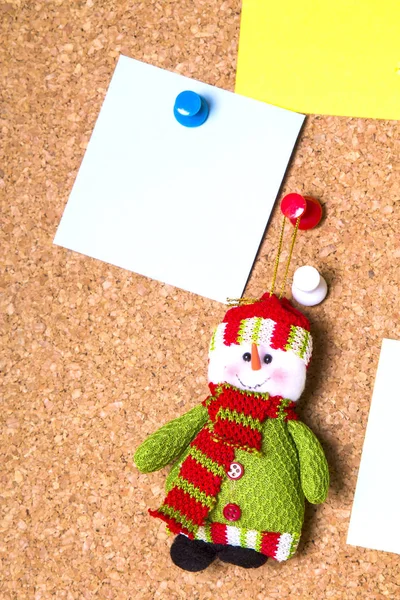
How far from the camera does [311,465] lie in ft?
1.93

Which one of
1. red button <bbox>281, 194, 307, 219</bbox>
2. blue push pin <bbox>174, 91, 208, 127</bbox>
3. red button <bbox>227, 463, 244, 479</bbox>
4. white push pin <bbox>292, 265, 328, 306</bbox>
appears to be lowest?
red button <bbox>227, 463, 244, 479</bbox>

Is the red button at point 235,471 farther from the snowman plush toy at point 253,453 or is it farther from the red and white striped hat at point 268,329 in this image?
the red and white striped hat at point 268,329

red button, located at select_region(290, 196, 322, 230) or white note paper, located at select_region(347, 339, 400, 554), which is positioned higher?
red button, located at select_region(290, 196, 322, 230)

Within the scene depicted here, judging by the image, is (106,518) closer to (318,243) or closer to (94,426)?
(94,426)

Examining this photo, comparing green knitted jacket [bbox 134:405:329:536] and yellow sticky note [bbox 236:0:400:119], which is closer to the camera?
green knitted jacket [bbox 134:405:329:536]

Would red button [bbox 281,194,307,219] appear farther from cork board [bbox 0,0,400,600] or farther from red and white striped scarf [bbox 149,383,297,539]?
red and white striped scarf [bbox 149,383,297,539]

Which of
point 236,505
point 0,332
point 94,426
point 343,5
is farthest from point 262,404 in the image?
point 343,5

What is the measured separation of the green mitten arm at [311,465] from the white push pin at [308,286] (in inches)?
4.9

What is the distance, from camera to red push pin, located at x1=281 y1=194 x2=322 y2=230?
2.11 feet

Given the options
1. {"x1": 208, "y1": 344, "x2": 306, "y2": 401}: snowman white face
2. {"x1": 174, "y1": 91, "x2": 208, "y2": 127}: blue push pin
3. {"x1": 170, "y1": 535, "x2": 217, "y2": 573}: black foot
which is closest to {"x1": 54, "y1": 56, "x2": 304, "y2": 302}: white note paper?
{"x1": 174, "y1": 91, "x2": 208, "y2": 127}: blue push pin

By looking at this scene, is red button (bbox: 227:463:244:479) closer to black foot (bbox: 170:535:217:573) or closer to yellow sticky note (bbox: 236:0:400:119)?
black foot (bbox: 170:535:217:573)

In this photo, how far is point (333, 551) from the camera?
645 millimetres

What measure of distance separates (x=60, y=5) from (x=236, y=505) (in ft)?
1.82

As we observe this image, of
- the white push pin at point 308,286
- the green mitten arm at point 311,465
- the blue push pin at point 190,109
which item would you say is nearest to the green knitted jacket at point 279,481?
the green mitten arm at point 311,465
